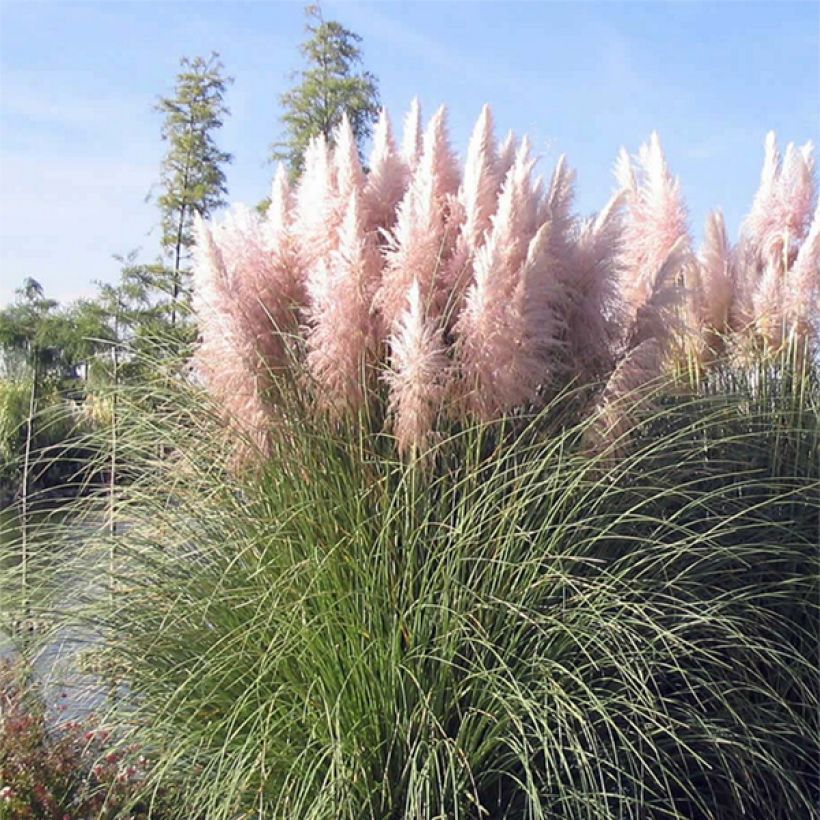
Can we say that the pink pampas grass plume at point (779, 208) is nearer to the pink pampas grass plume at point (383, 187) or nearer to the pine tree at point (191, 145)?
the pink pampas grass plume at point (383, 187)

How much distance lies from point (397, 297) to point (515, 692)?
103 centimetres

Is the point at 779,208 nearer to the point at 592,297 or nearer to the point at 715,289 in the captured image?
the point at 715,289

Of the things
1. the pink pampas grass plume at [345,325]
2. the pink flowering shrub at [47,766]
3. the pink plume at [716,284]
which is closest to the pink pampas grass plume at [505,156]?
the pink pampas grass plume at [345,325]

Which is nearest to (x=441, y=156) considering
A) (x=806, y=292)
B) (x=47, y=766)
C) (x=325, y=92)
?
(x=806, y=292)

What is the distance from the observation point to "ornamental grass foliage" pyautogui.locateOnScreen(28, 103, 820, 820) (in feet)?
6.90

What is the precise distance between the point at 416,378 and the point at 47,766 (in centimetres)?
156

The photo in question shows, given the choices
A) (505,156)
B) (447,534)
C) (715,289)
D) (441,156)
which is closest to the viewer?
(447,534)

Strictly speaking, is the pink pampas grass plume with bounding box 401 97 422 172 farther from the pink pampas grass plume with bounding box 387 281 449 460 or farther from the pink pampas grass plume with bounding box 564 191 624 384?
the pink pampas grass plume with bounding box 387 281 449 460

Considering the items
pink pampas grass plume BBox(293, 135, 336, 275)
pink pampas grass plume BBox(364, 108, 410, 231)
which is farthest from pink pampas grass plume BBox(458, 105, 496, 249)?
pink pampas grass plume BBox(293, 135, 336, 275)

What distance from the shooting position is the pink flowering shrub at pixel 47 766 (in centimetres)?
261

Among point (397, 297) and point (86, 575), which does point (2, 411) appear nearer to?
point (86, 575)

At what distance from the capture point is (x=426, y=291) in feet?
A: 8.28

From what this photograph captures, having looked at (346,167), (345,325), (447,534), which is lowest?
(447,534)

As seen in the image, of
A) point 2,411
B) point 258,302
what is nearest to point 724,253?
point 258,302
